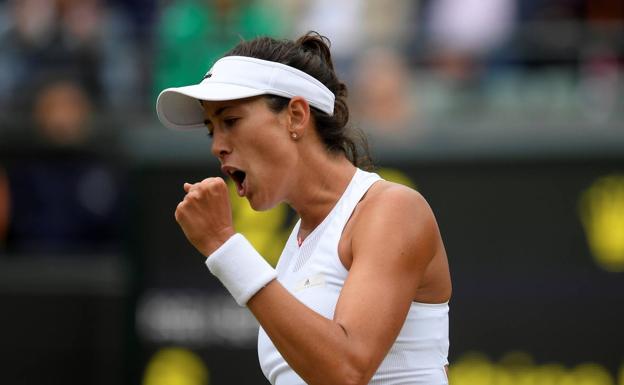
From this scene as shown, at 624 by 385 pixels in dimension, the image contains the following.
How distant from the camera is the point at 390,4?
9055 millimetres

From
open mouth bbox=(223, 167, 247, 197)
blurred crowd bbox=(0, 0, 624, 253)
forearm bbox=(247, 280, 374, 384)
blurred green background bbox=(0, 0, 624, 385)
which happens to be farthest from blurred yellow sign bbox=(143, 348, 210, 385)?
forearm bbox=(247, 280, 374, 384)

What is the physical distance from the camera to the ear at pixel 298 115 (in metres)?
3.17

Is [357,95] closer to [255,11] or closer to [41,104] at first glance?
[255,11]

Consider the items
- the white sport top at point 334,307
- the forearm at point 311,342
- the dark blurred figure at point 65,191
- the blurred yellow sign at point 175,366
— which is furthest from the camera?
the dark blurred figure at point 65,191

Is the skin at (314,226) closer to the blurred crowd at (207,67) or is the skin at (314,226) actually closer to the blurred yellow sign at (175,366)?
the blurred yellow sign at (175,366)

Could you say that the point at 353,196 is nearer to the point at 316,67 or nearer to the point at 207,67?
the point at 316,67

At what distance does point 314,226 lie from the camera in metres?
3.33

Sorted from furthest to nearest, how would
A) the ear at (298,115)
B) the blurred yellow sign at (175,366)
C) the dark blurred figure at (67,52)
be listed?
the dark blurred figure at (67,52)
the blurred yellow sign at (175,366)
the ear at (298,115)

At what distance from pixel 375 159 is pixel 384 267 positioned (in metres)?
2.64

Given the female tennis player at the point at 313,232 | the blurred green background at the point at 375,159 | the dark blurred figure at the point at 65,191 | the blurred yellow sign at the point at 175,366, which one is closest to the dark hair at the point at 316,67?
the female tennis player at the point at 313,232

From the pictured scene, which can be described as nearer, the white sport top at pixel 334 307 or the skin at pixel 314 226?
the skin at pixel 314 226

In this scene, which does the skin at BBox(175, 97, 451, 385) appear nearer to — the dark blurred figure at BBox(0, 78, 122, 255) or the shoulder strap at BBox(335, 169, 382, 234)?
the shoulder strap at BBox(335, 169, 382, 234)

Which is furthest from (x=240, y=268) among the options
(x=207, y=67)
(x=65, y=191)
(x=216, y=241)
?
(x=207, y=67)

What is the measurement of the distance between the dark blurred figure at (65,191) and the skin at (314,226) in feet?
14.2
